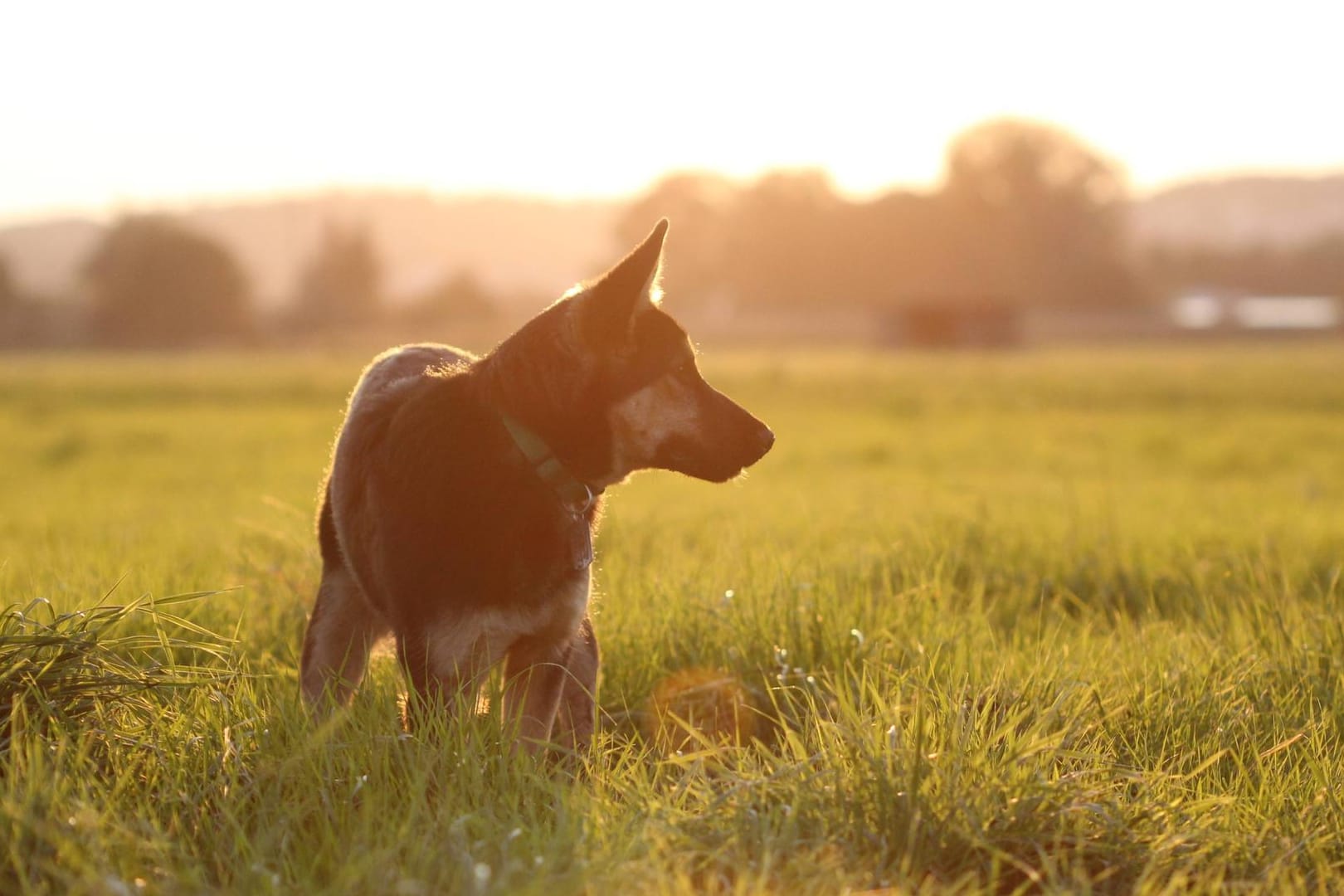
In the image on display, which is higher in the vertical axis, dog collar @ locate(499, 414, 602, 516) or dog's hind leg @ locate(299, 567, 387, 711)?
dog collar @ locate(499, 414, 602, 516)

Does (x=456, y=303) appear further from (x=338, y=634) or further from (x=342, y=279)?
(x=338, y=634)

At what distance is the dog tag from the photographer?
13.3 ft

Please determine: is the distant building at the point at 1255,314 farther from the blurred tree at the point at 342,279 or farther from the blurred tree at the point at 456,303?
the blurred tree at the point at 342,279

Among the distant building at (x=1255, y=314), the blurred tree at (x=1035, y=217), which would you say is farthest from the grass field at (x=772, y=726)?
the distant building at (x=1255, y=314)

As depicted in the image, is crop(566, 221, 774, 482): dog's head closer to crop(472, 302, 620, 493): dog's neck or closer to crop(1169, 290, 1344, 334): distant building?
crop(472, 302, 620, 493): dog's neck

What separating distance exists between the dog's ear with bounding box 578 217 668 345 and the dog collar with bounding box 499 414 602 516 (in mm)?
388

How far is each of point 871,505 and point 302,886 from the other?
7542 millimetres

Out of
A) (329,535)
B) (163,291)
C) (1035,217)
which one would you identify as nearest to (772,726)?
(329,535)

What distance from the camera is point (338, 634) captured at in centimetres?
473

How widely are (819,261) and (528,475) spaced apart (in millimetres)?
79004

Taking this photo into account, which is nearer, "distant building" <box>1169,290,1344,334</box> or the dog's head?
the dog's head

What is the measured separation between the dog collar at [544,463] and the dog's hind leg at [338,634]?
3.58 ft

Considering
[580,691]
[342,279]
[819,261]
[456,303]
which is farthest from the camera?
[342,279]

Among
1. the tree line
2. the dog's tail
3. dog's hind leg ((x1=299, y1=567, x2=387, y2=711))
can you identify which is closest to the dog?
dog's hind leg ((x1=299, y1=567, x2=387, y2=711))
